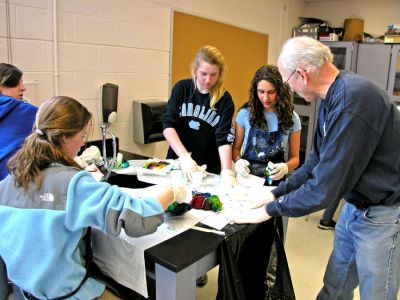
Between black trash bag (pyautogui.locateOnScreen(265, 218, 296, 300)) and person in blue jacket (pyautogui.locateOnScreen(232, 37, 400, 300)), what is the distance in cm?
24

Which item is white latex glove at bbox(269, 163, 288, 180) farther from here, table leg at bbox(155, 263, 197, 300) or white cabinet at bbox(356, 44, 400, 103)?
white cabinet at bbox(356, 44, 400, 103)

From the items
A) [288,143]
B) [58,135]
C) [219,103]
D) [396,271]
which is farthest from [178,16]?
[396,271]

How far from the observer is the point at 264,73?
193cm

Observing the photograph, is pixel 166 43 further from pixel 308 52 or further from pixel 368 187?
pixel 368 187

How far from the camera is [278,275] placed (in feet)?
4.90

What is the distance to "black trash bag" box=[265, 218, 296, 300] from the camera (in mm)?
1488

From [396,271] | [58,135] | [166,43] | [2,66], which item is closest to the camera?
[58,135]

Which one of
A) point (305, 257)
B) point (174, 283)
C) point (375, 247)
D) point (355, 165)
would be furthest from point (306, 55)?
point (305, 257)

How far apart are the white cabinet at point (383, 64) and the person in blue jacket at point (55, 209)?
4.26 m

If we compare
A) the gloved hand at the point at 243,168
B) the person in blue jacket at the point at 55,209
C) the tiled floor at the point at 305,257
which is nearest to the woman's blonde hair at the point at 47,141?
the person in blue jacket at the point at 55,209

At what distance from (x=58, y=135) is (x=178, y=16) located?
2.31 metres

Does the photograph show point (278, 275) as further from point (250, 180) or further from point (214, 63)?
point (214, 63)

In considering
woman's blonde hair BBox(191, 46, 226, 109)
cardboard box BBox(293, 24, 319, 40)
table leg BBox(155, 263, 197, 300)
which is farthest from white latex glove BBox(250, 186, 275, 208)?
cardboard box BBox(293, 24, 319, 40)

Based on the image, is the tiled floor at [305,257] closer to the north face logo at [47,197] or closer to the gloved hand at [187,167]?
the gloved hand at [187,167]
